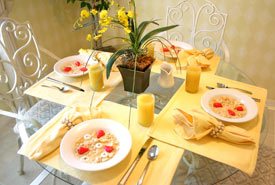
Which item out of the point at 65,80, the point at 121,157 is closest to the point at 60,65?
the point at 65,80

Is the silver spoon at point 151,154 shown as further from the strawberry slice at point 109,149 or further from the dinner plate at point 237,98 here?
the dinner plate at point 237,98

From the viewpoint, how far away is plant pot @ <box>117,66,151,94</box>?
1.20m

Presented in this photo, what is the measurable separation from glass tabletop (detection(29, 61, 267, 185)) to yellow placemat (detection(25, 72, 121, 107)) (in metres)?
0.05

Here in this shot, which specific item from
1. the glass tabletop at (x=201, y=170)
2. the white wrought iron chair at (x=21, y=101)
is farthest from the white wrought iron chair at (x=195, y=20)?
the glass tabletop at (x=201, y=170)

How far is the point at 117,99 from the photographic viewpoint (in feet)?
4.20

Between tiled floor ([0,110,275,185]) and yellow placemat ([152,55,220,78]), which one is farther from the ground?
yellow placemat ([152,55,220,78])

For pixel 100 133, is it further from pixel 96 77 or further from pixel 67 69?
pixel 67 69

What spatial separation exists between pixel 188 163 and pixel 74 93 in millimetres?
678

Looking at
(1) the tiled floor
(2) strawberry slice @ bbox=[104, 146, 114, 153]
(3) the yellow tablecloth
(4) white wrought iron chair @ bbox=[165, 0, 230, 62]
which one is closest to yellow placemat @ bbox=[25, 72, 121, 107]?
(3) the yellow tablecloth

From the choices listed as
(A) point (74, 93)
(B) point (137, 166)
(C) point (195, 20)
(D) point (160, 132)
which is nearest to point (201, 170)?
(D) point (160, 132)

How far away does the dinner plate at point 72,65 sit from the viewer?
4.63 ft

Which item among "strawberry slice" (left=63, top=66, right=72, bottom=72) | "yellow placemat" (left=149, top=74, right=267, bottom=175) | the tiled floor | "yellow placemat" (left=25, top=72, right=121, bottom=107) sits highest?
"strawberry slice" (left=63, top=66, right=72, bottom=72)

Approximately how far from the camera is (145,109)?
3.43 feet

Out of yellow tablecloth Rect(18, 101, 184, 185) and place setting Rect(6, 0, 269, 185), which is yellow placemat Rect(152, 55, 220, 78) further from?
yellow tablecloth Rect(18, 101, 184, 185)
